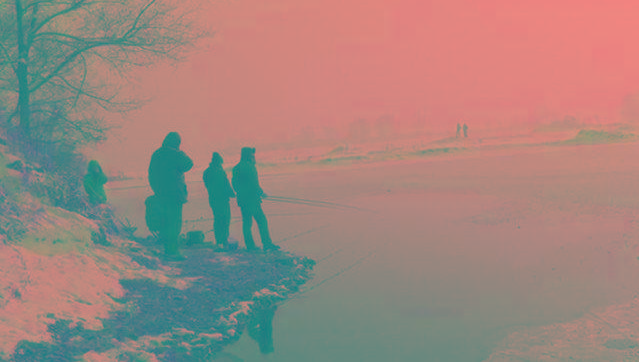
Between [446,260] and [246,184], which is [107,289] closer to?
[246,184]

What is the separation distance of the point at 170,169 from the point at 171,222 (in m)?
1.06

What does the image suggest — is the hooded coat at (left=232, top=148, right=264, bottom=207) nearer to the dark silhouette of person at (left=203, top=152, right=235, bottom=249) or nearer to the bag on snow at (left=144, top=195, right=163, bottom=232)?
the dark silhouette of person at (left=203, top=152, right=235, bottom=249)

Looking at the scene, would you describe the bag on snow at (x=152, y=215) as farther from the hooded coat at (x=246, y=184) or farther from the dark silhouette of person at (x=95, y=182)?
the hooded coat at (x=246, y=184)

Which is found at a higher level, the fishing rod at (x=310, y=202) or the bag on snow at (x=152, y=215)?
the bag on snow at (x=152, y=215)

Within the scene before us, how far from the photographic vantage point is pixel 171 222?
12.9 m

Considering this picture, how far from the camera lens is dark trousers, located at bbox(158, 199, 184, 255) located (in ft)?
42.2

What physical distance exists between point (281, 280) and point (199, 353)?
3697mm

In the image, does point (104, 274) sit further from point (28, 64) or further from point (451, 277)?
point (28, 64)

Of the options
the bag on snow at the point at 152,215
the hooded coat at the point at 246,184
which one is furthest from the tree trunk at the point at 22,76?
the hooded coat at the point at 246,184

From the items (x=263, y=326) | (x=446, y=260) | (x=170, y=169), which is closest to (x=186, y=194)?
(x=170, y=169)

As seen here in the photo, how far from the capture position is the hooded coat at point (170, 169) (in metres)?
12.7

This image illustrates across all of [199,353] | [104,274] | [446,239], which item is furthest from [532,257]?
[104,274]

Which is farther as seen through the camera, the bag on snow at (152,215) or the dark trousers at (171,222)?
the bag on snow at (152,215)

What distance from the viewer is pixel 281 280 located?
12.4m
